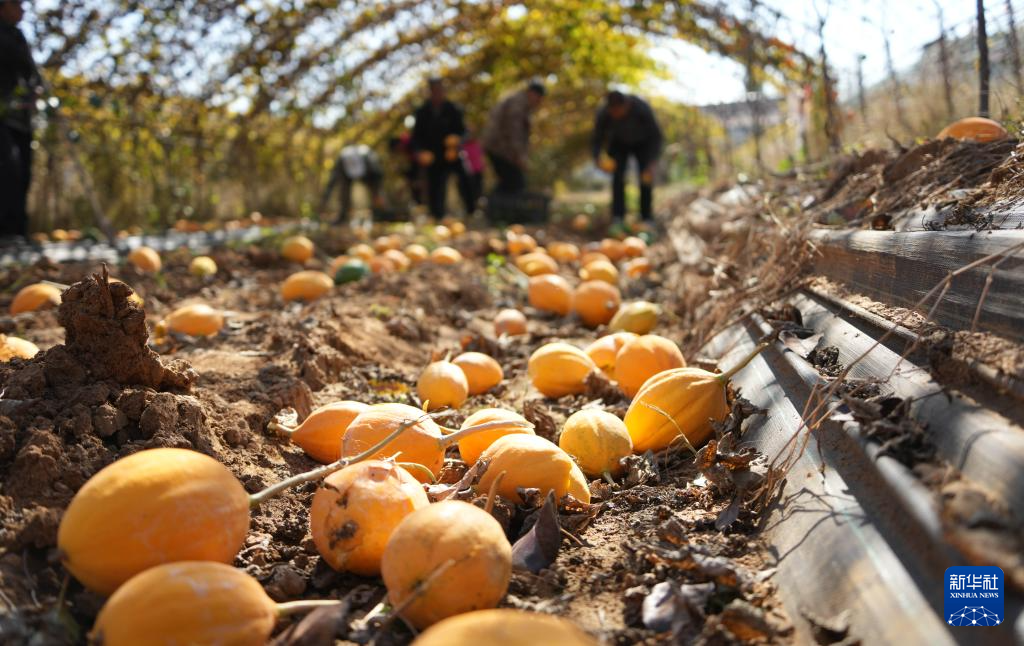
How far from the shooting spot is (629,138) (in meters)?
11.9

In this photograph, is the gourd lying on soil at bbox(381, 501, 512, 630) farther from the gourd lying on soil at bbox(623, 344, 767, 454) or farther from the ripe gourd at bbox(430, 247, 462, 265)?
the ripe gourd at bbox(430, 247, 462, 265)

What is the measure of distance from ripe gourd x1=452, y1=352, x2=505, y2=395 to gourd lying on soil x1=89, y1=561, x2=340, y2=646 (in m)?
2.28

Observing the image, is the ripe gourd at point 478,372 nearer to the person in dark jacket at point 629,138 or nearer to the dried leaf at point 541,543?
the dried leaf at point 541,543

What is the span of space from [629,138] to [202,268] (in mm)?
7429

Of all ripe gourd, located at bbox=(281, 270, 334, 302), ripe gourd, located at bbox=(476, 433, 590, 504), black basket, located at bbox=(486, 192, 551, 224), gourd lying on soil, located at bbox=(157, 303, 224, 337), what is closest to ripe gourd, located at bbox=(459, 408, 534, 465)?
ripe gourd, located at bbox=(476, 433, 590, 504)

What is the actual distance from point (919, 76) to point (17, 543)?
7332 millimetres

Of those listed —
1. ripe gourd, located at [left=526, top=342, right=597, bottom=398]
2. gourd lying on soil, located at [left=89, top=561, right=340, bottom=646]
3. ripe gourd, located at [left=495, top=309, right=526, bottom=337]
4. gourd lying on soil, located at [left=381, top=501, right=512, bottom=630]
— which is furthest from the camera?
ripe gourd, located at [left=495, top=309, right=526, bottom=337]

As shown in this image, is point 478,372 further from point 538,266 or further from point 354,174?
point 354,174

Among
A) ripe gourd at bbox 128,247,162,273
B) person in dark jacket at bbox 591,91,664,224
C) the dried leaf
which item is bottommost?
the dried leaf

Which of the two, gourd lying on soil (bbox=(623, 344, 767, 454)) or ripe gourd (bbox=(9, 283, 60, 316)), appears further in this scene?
ripe gourd (bbox=(9, 283, 60, 316))

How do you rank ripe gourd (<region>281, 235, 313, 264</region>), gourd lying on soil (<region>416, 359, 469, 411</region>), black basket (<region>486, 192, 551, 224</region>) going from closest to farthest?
gourd lying on soil (<region>416, 359, 469, 411</region>), ripe gourd (<region>281, 235, 313, 264</region>), black basket (<region>486, 192, 551, 224</region>)

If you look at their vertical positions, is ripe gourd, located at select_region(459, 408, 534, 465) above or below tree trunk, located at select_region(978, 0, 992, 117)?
below

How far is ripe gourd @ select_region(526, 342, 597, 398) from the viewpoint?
3.63 m

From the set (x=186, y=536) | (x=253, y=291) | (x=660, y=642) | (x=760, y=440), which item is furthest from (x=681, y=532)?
(x=253, y=291)
